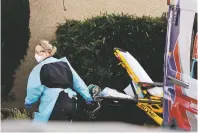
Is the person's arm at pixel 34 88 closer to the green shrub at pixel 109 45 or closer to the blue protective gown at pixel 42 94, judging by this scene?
the blue protective gown at pixel 42 94

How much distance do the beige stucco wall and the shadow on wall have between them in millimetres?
361

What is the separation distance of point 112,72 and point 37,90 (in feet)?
4.89

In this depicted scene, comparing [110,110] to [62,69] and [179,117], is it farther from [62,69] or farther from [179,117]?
[179,117]

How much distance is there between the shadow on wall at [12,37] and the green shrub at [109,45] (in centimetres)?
46

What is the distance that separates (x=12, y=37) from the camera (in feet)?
21.5

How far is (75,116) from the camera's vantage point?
19.2 feet

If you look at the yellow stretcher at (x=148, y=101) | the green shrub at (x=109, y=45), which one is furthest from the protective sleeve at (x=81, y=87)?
the green shrub at (x=109, y=45)

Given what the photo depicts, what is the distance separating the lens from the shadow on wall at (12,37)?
21.1 feet

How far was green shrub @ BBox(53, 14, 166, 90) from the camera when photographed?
267 inches

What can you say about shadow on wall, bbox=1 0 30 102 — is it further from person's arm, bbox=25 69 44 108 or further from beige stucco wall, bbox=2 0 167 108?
person's arm, bbox=25 69 44 108

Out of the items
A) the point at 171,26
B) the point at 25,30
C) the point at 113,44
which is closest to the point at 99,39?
the point at 113,44

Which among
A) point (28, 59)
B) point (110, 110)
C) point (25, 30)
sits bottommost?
point (110, 110)

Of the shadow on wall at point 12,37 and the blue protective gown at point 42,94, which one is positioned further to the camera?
the shadow on wall at point 12,37

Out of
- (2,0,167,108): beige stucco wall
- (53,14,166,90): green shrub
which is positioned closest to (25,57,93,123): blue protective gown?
(53,14,166,90): green shrub
